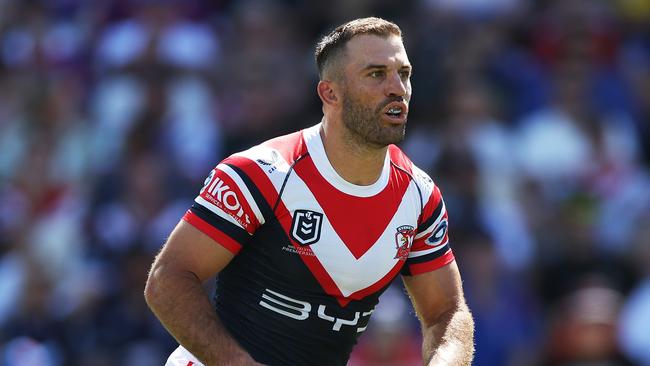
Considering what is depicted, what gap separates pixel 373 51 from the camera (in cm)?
673

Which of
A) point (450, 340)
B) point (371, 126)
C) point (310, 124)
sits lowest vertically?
point (310, 124)

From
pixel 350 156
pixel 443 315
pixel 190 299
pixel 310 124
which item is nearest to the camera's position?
pixel 190 299

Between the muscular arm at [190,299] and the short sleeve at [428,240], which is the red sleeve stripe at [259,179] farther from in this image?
the short sleeve at [428,240]

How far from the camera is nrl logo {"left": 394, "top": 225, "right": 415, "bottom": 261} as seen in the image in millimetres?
6930

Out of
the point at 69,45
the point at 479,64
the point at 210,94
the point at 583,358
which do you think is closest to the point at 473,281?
the point at 583,358

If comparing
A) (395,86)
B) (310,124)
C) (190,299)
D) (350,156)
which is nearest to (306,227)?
(350,156)

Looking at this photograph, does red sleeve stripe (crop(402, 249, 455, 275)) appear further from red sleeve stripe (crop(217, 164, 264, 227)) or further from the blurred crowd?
the blurred crowd

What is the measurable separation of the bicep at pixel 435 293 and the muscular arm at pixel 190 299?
1.19 m

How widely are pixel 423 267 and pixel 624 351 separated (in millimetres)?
4392

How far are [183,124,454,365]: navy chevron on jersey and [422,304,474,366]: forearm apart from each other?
0.36m

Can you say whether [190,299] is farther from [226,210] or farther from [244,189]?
[244,189]

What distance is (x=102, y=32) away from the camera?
14.9 meters

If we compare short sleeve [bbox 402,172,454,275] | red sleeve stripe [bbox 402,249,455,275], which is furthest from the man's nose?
red sleeve stripe [bbox 402,249,455,275]

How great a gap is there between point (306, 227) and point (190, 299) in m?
0.73
